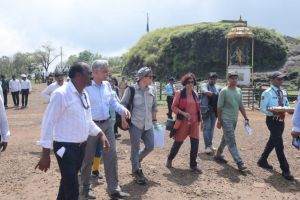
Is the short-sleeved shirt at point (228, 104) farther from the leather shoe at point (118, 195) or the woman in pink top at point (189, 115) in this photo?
the leather shoe at point (118, 195)

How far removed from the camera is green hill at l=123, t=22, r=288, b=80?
129ft

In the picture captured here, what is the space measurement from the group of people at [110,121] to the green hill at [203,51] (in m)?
30.4

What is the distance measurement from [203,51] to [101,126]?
34.8 meters

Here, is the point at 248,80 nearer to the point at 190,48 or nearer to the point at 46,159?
the point at 190,48

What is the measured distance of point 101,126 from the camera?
6.40 m

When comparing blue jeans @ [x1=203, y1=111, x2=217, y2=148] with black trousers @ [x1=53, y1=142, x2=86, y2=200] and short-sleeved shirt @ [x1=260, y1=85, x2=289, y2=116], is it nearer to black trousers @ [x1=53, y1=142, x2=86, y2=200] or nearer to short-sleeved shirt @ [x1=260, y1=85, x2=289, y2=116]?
short-sleeved shirt @ [x1=260, y1=85, x2=289, y2=116]

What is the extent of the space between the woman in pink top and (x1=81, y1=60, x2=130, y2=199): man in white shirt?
1.86 metres

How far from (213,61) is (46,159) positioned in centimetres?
3605

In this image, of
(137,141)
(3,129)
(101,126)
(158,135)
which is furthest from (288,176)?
(3,129)

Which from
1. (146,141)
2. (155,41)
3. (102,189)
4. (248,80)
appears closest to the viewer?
(102,189)

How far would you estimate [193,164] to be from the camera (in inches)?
320

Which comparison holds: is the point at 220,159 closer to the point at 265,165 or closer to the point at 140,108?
the point at 265,165

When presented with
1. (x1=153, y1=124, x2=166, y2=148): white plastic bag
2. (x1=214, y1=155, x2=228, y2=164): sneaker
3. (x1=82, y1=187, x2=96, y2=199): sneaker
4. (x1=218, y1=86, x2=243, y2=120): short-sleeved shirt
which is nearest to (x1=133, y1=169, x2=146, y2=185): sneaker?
(x1=153, y1=124, x2=166, y2=148): white plastic bag

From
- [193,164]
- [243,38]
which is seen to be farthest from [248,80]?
[193,164]
